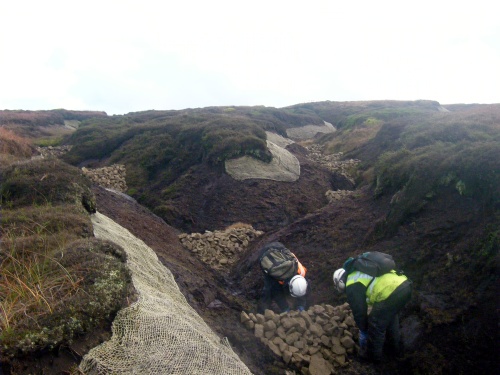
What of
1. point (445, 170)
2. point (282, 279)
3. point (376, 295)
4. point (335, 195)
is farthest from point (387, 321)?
point (335, 195)

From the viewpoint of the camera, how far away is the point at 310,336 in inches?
235

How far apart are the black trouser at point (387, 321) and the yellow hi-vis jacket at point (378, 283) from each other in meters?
0.05

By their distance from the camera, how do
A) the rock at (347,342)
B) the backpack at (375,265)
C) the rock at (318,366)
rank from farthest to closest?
the rock at (347,342) < the rock at (318,366) < the backpack at (375,265)

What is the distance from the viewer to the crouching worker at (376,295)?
516cm

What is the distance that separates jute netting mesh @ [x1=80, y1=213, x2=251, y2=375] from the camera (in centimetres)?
358

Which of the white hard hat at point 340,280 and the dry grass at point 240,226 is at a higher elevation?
the white hard hat at point 340,280

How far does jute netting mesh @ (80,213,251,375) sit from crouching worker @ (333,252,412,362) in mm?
1908

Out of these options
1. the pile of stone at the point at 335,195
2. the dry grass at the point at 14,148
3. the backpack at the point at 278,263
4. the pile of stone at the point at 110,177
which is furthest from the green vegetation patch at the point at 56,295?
the pile of stone at the point at 110,177

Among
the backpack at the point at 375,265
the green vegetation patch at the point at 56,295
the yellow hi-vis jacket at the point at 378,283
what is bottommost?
the yellow hi-vis jacket at the point at 378,283

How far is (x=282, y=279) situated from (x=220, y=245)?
5.38 metres

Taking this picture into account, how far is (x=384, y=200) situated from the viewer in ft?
35.9

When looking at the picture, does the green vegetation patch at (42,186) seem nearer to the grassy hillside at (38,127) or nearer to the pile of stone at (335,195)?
the pile of stone at (335,195)

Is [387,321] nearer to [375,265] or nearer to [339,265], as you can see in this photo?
[375,265]

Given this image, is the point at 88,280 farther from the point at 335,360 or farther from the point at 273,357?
the point at 335,360
